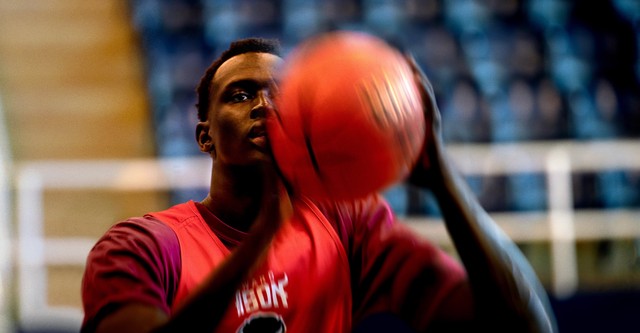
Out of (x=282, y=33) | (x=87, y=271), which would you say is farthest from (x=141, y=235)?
(x=282, y=33)

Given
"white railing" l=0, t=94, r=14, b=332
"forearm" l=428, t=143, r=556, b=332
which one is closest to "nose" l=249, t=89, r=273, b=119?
"forearm" l=428, t=143, r=556, b=332

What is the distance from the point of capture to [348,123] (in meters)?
1.40

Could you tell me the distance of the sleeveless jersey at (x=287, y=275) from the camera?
1.65m

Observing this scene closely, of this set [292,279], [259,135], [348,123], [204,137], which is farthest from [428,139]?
[204,137]

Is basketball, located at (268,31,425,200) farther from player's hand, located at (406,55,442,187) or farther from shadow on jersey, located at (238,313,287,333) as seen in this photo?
shadow on jersey, located at (238,313,287,333)

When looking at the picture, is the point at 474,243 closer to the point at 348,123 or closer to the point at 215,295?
the point at 348,123

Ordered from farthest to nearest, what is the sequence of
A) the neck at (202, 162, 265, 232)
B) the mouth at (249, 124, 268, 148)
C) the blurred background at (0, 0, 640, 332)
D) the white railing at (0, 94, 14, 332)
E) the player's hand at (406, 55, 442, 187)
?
the blurred background at (0, 0, 640, 332) < the white railing at (0, 94, 14, 332) < the neck at (202, 162, 265, 232) < the mouth at (249, 124, 268, 148) < the player's hand at (406, 55, 442, 187)

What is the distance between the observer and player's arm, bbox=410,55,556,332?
1.51 meters

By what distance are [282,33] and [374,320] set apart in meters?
3.14

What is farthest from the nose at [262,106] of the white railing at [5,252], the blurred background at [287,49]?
the white railing at [5,252]

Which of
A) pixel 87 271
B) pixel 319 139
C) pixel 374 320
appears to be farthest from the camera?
pixel 374 320

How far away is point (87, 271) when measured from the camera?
153cm

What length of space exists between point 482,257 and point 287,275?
0.43 meters

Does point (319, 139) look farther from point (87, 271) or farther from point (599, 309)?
point (599, 309)
